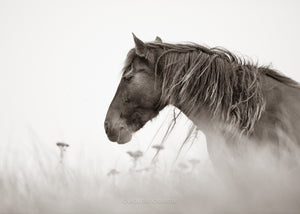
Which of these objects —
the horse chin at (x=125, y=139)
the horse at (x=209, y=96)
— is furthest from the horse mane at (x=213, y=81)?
the horse chin at (x=125, y=139)

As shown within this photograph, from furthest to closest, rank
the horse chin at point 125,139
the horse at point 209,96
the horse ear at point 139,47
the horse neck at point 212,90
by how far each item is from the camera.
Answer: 1. the horse chin at point 125,139
2. the horse ear at point 139,47
3. the horse neck at point 212,90
4. the horse at point 209,96

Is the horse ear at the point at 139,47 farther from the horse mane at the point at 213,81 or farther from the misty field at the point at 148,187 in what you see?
the misty field at the point at 148,187

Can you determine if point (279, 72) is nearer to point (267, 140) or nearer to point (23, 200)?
point (267, 140)

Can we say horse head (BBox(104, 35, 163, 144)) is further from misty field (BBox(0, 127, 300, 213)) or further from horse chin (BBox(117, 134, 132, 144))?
misty field (BBox(0, 127, 300, 213))

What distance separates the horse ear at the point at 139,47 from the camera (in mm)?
6219

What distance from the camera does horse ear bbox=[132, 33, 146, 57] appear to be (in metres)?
6.22

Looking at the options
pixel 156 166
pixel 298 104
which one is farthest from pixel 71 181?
pixel 298 104

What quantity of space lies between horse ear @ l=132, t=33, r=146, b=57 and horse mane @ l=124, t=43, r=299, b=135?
0.08 metres

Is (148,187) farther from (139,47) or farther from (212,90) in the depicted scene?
(139,47)

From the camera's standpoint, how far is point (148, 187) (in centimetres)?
520

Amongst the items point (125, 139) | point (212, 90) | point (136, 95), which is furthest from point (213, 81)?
point (125, 139)

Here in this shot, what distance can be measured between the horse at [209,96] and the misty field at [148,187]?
456 mm

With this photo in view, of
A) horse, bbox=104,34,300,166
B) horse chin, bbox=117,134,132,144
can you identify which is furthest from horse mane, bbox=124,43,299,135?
horse chin, bbox=117,134,132,144

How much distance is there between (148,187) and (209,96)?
1.47m
